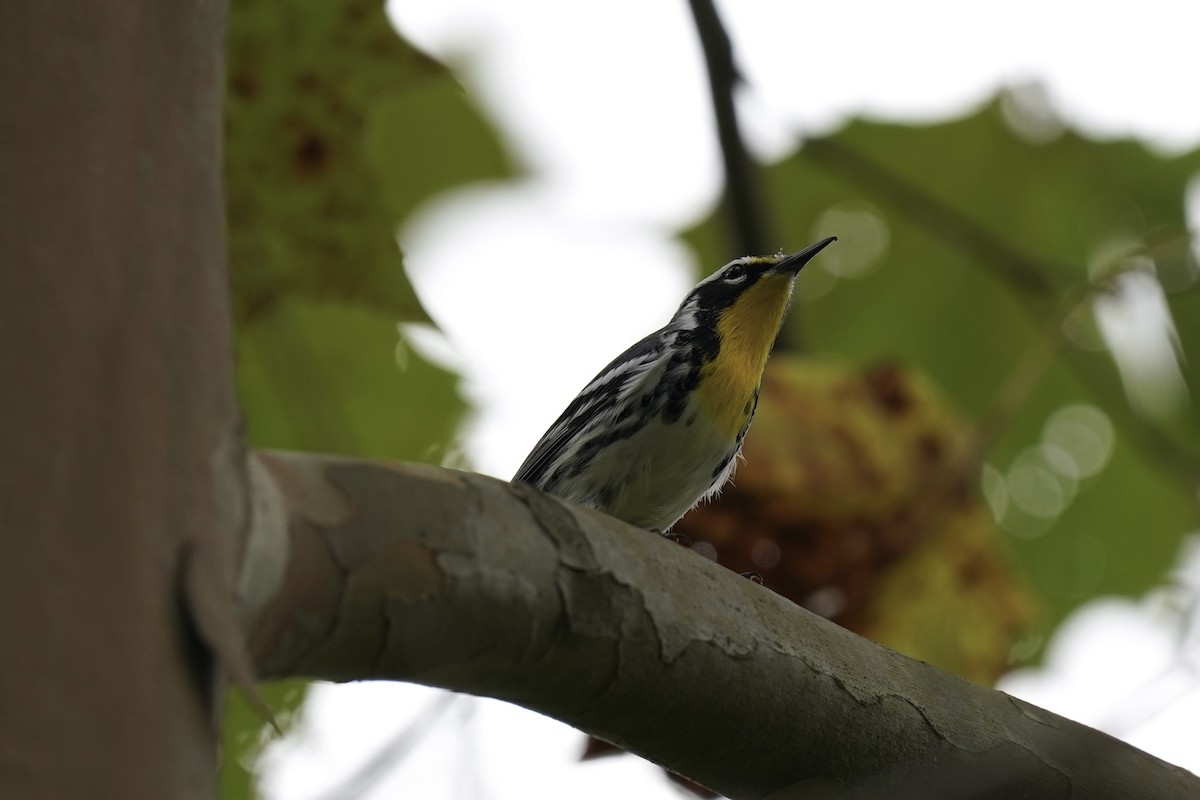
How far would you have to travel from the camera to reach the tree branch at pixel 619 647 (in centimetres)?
200

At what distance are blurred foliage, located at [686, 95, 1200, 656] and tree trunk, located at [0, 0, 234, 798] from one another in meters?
4.04

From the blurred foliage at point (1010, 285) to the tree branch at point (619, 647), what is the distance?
276 centimetres

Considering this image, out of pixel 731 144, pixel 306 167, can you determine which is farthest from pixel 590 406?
pixel 306 167

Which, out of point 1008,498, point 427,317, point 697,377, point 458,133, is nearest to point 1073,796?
point 427,317

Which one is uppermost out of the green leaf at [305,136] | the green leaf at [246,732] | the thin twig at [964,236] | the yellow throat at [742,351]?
the thin twig at [964,236]

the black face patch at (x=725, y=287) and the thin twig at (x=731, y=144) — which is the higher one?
the thin twig at (x=731, y=144)

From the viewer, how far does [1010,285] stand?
17.4 feet

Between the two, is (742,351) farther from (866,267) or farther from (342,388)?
(342,388)

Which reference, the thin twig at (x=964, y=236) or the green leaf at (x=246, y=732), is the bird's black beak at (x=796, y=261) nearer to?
the thin twig at (x=964, y=236)

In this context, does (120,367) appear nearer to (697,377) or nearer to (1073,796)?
(1073,796)

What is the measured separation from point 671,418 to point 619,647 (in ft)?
9.56

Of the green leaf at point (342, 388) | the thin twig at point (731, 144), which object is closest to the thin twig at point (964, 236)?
the thin twig at point (731, 144)

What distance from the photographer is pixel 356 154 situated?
3.47m

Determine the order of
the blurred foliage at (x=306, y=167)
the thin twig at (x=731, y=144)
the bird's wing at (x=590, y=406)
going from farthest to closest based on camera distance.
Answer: the bird's wing at (x=590, y=406), the thin twig at (x=731, y=144), the blurred foliage at (x=306, y=167)
